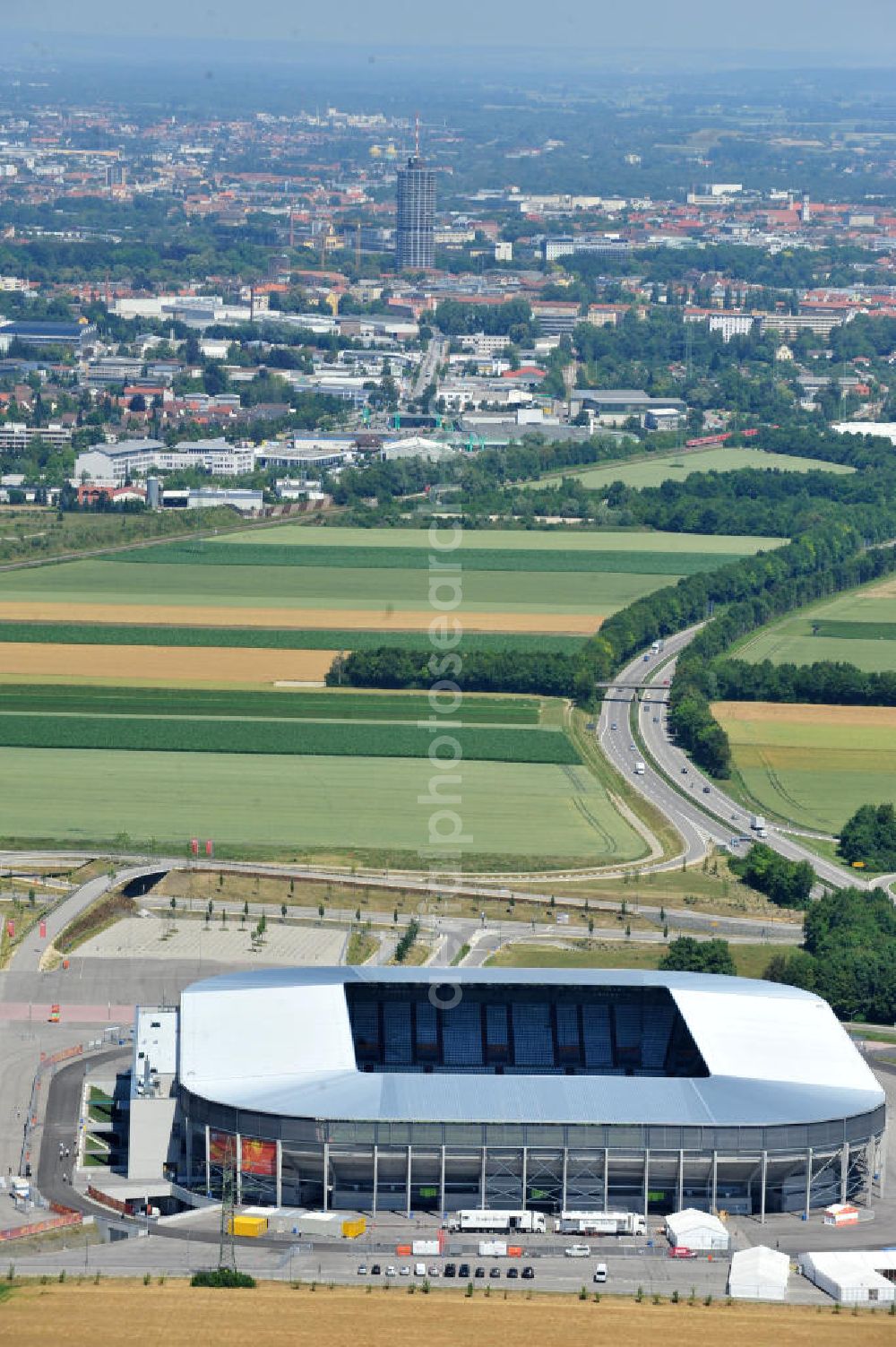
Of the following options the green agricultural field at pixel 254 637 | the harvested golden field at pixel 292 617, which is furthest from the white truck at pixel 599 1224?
the harvested golden field at pixel 292 617

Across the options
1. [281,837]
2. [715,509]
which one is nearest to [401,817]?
[281,837]

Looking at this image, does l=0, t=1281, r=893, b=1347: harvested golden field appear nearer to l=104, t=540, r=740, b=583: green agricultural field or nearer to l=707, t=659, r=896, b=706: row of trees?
l=707, t=659, r=896, b=706: row of trees

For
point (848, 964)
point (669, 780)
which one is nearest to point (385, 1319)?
point (848, 964)

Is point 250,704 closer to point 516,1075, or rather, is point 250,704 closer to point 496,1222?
point 516,1075

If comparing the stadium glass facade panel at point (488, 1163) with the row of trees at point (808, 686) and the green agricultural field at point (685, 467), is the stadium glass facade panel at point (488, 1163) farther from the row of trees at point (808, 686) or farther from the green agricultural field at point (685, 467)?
the green agricultural field at point (685, 467)

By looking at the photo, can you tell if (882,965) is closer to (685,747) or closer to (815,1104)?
(815,1104)

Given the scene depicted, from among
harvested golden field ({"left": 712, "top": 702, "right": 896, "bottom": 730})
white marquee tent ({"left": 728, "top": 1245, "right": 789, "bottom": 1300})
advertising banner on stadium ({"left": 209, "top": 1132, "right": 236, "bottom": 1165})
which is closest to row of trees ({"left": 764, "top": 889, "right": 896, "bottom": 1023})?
white marquee tent ({"left": 728, "top": 1245, "right": 789, "bottom": 1300})
